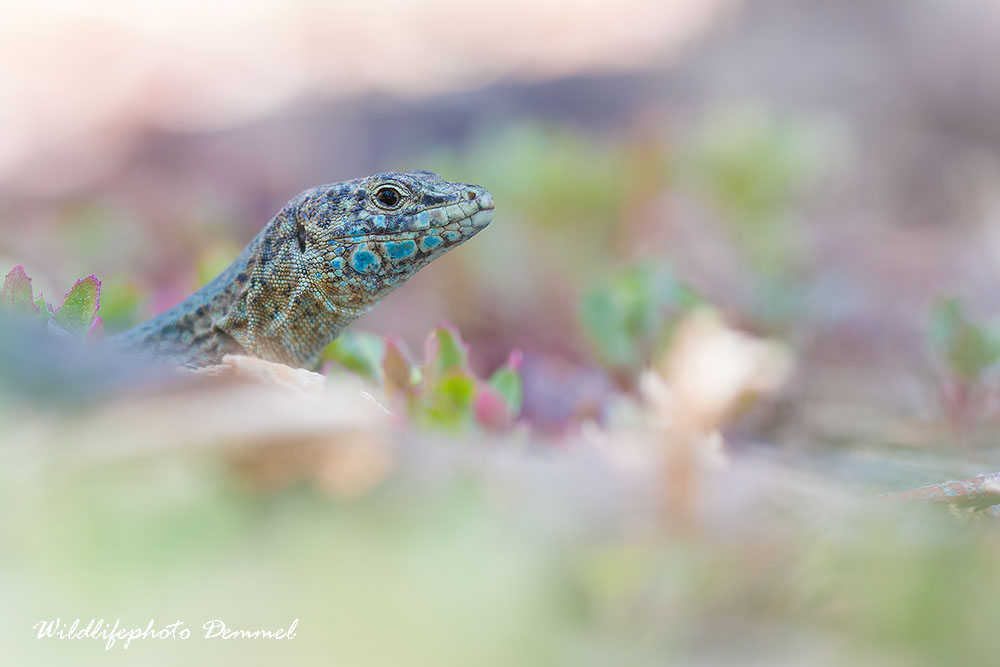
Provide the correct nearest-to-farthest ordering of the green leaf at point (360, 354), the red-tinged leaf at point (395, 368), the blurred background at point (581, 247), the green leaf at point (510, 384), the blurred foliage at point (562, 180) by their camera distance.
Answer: the blurred background at point (581, 247) → the red-tinged leaf at point (395, 368) → the green leaf at point (510, 384) → the green leaf at point (360, 354) → the blurred foliage at point (562, 180)

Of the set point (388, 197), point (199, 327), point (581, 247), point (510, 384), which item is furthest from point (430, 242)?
point (581, 247)

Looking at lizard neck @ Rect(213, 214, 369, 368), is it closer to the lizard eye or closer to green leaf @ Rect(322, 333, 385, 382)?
green leaf @ Rect(322, 333, 385, 382)

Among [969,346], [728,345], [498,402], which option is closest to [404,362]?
[498,402]

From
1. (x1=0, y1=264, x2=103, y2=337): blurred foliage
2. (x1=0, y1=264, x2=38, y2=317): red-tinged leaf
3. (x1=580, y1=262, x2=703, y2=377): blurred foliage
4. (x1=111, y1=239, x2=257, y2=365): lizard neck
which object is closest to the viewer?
(x1=0, y1=264, x2=38, y2=317): red-tinged leaf

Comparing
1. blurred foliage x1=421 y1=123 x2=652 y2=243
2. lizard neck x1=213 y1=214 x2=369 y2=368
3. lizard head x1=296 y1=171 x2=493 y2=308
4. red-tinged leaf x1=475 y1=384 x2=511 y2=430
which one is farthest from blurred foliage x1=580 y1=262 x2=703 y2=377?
blurred foliage x1=421 y1=123 x2=652 y2=243

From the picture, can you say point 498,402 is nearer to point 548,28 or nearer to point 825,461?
point 825,461

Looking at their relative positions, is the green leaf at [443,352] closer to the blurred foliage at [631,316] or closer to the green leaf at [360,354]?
the green leaf at [360,354]

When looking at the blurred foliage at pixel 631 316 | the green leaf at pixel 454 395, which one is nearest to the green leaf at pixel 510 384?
the green leaf at pixel 454 395
